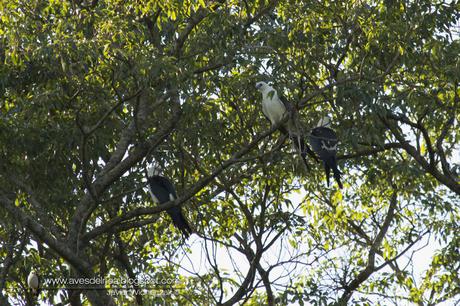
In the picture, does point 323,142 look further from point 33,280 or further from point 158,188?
point 33,280

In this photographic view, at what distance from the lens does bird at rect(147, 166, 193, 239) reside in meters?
8.59

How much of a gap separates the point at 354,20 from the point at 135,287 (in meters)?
3.74

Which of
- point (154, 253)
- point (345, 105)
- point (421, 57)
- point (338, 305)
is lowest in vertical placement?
point (338, 305)

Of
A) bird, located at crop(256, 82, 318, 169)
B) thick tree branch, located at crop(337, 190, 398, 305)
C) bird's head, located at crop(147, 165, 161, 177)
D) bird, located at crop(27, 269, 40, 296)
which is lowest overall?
thick tree branch, located at crop(337, 190, 398, 305)

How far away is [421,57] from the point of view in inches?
327

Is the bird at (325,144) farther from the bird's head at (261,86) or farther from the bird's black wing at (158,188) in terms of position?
the bird's black wing at (158,188)

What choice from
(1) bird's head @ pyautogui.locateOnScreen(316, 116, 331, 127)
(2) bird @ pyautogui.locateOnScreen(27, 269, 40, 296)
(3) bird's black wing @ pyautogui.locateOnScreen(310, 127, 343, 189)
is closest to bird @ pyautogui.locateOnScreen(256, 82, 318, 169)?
(3) bird's black wing @ pyautogui.locateOnScreen(310, 127, 343, 189)

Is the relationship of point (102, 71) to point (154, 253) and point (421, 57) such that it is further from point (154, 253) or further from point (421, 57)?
point (154, 253)

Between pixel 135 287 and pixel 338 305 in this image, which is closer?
pixel 338 305

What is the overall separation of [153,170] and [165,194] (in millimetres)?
290

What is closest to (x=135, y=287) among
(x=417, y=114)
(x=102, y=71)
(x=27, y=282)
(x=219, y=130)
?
(x=27, y=282)

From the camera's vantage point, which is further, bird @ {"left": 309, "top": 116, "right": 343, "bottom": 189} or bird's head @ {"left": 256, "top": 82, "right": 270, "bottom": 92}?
bird @ {"left": 309, "top": 116, "right": 343, "bottom": 189}

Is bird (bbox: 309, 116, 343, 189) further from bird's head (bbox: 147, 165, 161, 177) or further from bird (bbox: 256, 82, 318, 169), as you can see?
bird's head (bbox: 147, 165, 161, 177)

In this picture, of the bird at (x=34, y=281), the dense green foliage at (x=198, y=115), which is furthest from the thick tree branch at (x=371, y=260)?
the bird at (x=34, y=281)
